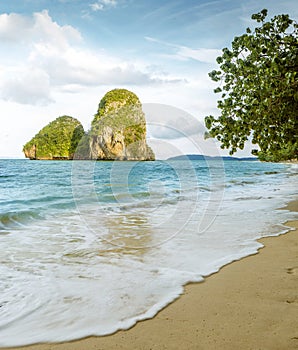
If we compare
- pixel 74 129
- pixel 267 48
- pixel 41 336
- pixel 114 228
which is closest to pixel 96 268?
pixel 41 336

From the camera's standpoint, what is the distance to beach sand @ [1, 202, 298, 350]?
2.62 meters

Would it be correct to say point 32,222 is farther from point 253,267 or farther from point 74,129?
point 74,129

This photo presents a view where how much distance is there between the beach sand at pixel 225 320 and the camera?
2.62m

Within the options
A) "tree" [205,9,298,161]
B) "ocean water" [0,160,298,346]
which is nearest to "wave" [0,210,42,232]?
"ocean water" [0,160,298,346]

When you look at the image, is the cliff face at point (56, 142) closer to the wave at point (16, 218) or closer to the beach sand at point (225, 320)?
the wave at point (16, 218)

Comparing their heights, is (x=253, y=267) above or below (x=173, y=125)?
below

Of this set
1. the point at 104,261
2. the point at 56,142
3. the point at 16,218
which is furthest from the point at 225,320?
the point at 56,142

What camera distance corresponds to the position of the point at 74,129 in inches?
5167

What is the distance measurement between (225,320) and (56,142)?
133 m

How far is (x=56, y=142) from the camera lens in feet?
424

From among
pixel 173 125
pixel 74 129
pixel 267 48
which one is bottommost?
pixel 173 125

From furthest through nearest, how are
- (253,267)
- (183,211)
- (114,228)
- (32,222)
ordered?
(183,211)
(32,222)
(114,228)
(253,267)

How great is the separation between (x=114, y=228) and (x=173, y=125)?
150 inches

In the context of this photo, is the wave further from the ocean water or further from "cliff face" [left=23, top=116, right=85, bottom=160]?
"cliff face" [left=23, top=116, right=85, bottom=160]
